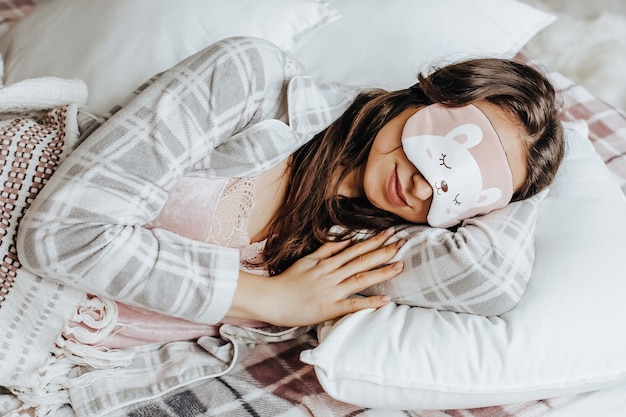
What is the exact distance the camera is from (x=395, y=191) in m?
1.10

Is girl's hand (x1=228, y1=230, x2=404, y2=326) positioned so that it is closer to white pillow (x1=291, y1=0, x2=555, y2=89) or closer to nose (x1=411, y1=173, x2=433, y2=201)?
nose (x1=411, y1=173, x2=433, y2=201)

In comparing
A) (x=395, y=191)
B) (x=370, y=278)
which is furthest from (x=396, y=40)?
(x=370, y=278)

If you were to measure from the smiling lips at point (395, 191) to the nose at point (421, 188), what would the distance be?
36 mm

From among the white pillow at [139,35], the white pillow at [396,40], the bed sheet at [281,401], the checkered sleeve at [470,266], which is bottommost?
the bed sheet at [281,401]

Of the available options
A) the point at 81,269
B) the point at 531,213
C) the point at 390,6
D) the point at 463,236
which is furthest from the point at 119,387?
the point at 390,6

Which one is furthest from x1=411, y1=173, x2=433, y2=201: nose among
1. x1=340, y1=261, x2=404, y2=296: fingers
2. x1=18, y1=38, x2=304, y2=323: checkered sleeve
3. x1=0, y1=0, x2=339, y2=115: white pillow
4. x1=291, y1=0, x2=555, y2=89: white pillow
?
x1=0, y1=0, x2=339, y2=115: white pillow

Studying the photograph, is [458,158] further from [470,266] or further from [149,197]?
[149,197]

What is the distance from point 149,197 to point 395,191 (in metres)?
0.37

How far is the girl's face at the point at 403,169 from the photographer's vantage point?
3.55 ft

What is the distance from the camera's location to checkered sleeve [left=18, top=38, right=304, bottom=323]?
0.97 meters

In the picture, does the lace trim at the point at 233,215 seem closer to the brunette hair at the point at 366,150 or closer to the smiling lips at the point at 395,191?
the brunette hair at the point at 366,150

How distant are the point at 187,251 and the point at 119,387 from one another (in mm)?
234

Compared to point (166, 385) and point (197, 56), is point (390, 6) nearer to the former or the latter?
point (197, 56)

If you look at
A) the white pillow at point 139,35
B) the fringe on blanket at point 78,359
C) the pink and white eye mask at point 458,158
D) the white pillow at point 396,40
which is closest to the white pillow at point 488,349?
the pink and white eye mask at point 458,158
